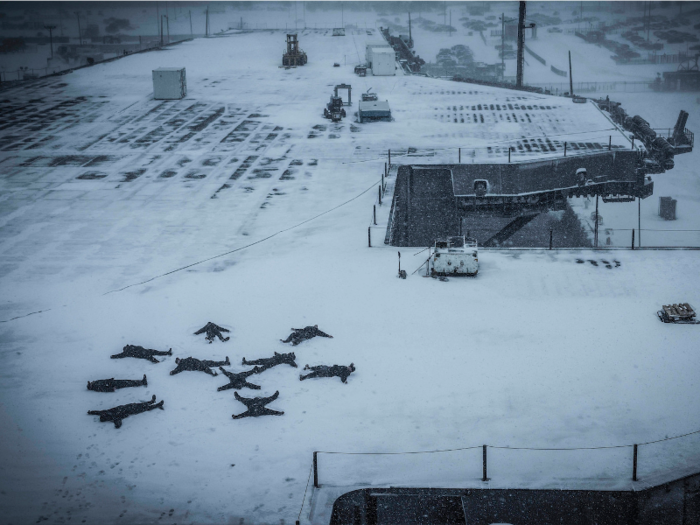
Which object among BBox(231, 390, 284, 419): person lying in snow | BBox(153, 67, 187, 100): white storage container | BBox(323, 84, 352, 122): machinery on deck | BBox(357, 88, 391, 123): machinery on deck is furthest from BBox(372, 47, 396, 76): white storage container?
BBox(231, 390, 284, 419): person lying in snow

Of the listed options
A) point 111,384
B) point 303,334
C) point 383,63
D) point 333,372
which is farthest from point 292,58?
point 111,384

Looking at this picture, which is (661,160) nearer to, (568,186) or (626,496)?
(568,186)

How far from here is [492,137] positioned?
4412 cm

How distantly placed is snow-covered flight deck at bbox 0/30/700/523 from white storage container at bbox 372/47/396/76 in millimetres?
22349

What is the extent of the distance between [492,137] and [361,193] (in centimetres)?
1274

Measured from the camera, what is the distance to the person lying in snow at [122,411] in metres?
18.4

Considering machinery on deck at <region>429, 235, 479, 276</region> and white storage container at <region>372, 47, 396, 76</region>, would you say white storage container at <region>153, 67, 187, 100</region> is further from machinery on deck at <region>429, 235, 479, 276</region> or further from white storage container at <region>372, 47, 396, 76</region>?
machinery on deck at <region>429, 235, 479, 276</region>

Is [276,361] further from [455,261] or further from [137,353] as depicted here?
[455,261]

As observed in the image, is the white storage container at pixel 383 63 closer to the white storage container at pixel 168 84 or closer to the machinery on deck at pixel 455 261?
the white storage container at pixel 168 84

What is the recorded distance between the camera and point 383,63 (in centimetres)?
6462

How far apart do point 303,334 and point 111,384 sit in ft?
18.8

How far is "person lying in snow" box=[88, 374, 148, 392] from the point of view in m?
19.8

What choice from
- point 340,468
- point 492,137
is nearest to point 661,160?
point 492,137

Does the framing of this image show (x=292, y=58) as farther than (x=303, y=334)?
Yes
